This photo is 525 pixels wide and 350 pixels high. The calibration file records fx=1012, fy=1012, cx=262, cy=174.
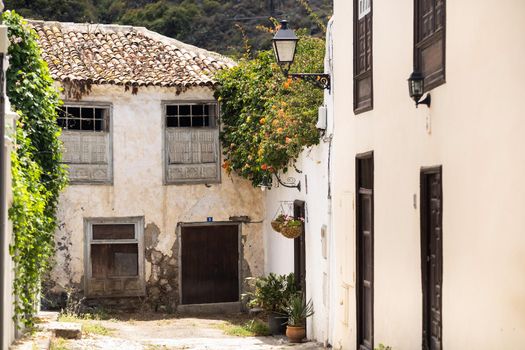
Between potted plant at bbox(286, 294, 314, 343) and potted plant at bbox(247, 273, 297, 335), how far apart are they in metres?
0.87

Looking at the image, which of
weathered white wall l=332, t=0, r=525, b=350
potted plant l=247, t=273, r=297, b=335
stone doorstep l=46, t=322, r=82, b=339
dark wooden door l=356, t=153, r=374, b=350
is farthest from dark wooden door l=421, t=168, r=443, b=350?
potted plant l=247, t=273, r=297, b=335

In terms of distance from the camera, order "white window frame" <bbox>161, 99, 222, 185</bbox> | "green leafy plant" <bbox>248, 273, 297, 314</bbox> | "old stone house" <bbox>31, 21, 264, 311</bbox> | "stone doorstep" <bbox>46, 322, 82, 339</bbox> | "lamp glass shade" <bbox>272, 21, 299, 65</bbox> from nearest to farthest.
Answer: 1. "lamp glass shade" <bbox>272, 21, 299, 65</bbox>
2. "stone doorstep" <bbox>46, 322, 82, 339</bbox>
3. "green leafy plant" <bbox>248, 273, 297, 314</bbox>
4. "old stone house" <bbox>31, 21, 264, 311</bbox>
5. "white window frame" <bbox>161, 99, 222, 185</bbox>

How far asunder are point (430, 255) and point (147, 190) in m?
12.7

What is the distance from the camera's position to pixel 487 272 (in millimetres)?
8430

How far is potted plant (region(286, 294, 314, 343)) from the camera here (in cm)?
1714

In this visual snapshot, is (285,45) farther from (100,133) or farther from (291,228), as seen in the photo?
(100,133)

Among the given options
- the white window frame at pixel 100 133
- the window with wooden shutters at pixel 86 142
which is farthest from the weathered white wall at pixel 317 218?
the window with wooden shutters at pixel 86 142

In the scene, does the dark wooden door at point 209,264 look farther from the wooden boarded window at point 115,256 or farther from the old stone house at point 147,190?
the wooden boarded window at point 115,256

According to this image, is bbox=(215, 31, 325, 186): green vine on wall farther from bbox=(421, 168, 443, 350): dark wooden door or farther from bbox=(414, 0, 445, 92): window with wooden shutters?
bbox=(421, 168, 443, 350): dark wooden door

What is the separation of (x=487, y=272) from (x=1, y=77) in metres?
5.43

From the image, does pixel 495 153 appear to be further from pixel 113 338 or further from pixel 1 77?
pixel 113 338

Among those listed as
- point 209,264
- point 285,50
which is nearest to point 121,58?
point 209,264

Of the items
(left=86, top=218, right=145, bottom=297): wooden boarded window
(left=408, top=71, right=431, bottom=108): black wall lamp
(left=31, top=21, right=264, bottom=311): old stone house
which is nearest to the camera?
(left=408, top=71, right=431, bottom=108): black wall lamp

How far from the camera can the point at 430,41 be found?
10.2 m
